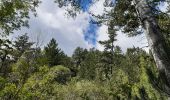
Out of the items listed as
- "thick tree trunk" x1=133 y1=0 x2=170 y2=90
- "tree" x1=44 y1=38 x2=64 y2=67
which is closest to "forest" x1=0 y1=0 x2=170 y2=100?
"thick tree trunk" x1=133 y1=0 x2=170 y2=90

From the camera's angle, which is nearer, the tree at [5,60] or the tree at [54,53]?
the tree at [5,60]

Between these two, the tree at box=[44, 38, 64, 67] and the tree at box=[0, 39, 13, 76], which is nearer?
the tree at box=[0, 39, 13, 76]

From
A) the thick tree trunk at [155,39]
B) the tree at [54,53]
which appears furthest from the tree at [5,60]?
the tree at [54,53]

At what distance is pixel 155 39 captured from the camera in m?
6.14

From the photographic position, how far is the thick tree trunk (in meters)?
5.79

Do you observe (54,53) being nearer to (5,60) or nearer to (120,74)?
(120,74)

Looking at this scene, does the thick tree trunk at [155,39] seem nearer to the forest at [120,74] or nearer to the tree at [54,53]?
the forest at [120,74]

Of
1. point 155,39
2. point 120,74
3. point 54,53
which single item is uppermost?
point 54,53

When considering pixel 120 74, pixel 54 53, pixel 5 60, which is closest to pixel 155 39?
pixel 5 60

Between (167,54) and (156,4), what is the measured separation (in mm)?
4986

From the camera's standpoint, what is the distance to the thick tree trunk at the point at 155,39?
5.79m

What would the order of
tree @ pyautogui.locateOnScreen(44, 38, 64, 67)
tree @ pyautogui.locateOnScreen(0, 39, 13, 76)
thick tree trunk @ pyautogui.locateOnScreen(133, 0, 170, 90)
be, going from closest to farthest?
thick tree trunk @ pyautogui.locateOnScreen(133, 0, 170, 90)
tree @ pyautogui.locateOnScreen(0, 39, 13, 76)
tree @ pyautogui.locateOnScreen(44, 38, 64, 67)

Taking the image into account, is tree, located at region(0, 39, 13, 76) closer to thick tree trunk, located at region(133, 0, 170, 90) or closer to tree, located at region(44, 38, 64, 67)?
thick tree trunk, located at region(133, 0, 170, 90)

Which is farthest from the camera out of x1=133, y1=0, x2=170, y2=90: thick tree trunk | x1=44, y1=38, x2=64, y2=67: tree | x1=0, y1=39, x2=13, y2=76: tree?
x1=44, y1=38, x2=64, y2=67: tree
